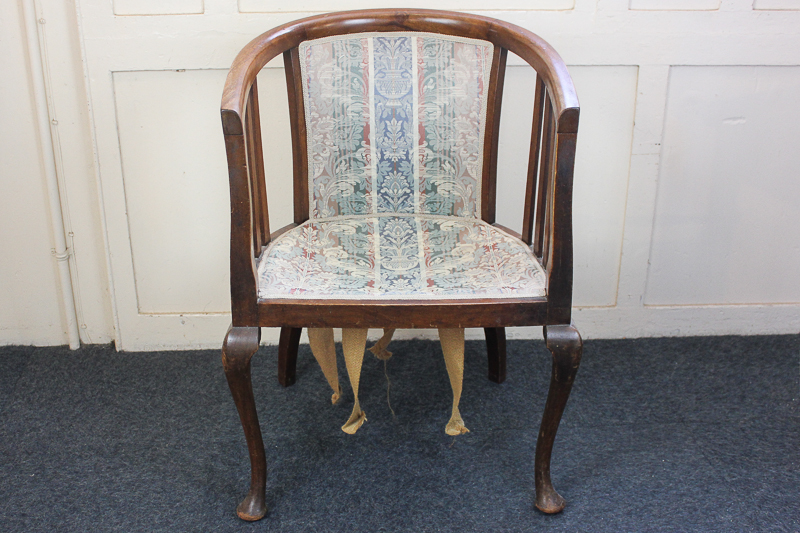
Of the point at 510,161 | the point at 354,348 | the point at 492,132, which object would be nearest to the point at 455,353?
the point at 354,348

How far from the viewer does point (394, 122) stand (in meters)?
1.27

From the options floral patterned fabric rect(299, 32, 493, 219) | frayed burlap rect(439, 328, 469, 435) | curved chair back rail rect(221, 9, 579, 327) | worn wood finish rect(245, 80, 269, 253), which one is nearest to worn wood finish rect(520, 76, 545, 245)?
curved chair back rail rect(221, 9, 579, 327)

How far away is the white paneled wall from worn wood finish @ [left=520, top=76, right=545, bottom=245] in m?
0.36

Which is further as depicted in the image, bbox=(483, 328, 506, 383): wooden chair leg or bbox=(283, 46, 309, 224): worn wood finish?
bbox=(483, 328, 506, 383): wooden chair leg

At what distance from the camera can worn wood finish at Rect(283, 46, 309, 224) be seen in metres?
1.24

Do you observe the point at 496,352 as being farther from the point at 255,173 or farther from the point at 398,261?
the point at 255,173

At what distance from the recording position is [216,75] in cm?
148

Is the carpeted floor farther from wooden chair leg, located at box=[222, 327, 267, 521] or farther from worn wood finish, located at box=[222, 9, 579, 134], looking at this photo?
worn wood finish, located at box=[222, 9, 579, 134]

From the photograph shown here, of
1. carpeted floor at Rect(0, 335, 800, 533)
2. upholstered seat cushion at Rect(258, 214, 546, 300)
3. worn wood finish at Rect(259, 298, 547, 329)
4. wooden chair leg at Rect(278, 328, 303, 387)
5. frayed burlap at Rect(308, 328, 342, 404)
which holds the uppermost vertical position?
upholstered seat cushion at Rect(258, 214, 546, 300)

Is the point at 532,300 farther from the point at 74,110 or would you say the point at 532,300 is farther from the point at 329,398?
the point at 74,110

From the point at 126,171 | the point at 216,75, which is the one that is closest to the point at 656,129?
the point at 216,75

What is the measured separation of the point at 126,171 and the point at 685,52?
4.41 ft

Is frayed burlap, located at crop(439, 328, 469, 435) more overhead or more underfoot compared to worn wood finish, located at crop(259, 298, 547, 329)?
more underfoot

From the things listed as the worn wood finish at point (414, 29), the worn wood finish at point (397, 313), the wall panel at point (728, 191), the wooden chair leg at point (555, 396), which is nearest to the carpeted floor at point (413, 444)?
the wooden chair leg at point (555, 396)
